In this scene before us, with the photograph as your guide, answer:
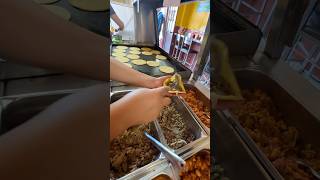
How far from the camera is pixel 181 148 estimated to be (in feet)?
2.10

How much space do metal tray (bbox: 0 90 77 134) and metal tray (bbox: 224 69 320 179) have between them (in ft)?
1.35

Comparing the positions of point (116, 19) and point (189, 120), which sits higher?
point (116, 19)

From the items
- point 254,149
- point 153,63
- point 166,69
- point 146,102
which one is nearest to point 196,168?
point 254,149

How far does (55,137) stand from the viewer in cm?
25

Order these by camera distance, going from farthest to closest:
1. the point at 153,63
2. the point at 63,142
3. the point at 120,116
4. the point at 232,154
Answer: the point at 153,63 → the point at 232,154 → the point at 120,116 → the point at 63,142

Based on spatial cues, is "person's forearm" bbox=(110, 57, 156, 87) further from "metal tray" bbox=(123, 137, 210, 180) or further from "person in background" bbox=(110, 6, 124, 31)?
"metal tray" bbox=(123, 137, 210, 180)

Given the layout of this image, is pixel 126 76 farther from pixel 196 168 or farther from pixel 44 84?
pixel 196 168

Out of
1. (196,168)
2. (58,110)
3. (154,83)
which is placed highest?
(58,110)

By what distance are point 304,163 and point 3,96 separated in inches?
27.9

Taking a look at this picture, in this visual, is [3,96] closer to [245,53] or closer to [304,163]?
[245,53]

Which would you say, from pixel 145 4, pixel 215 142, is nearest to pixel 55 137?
pixel 215 142

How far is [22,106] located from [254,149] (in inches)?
23.1

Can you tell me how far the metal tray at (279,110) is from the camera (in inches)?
20.3

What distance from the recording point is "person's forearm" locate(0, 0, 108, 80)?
274 mm
